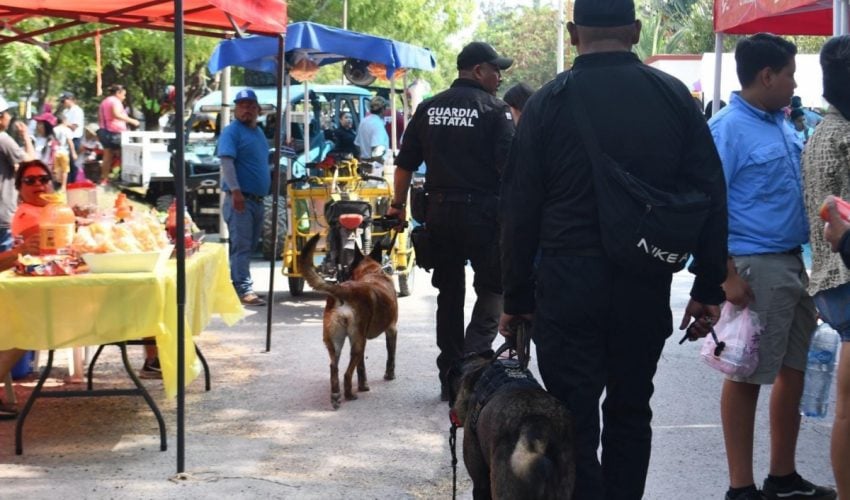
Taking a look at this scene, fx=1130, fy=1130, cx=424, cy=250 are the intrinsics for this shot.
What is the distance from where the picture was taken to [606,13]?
3.93 meters

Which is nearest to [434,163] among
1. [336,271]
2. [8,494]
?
[8,494]

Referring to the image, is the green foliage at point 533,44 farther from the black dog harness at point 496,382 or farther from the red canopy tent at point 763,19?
the black dog harness at point 496,382

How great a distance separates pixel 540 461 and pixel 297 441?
3070 millimetres

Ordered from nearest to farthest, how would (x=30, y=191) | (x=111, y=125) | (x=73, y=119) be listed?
1. (x=30, y=191)
2. (x=111, y=125)
3. (x=73, y=119)

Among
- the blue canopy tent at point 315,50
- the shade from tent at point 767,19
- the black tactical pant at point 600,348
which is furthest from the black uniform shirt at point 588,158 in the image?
the blue canopy tent at point 315,50

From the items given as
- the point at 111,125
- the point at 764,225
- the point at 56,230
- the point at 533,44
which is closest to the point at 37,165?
the point at 56,230

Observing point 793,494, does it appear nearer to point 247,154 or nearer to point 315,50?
point 247,154

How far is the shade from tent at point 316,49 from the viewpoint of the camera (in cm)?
1190

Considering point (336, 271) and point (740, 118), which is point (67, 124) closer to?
point (336, 271)

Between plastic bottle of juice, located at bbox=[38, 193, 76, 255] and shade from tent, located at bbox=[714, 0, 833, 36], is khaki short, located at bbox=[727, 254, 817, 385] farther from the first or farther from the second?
shade from tent, located at bbox=[714, 0, 833, 36]

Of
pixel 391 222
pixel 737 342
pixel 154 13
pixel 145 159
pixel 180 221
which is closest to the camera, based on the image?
pixel 737 342

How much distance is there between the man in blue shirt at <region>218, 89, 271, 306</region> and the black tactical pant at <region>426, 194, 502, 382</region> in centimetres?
476

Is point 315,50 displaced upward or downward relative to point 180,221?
upward

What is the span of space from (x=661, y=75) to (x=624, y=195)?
0.50 meters
